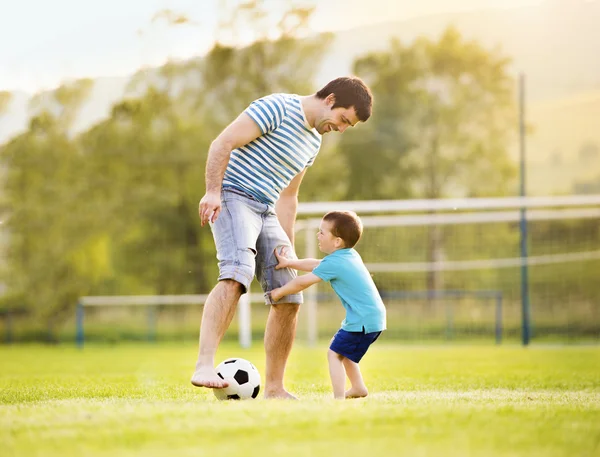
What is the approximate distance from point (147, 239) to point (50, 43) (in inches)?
216

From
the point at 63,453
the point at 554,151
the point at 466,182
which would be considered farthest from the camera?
the point at 554,151

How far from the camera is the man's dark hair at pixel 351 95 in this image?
5109 millimetres

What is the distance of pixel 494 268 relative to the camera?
2241cm

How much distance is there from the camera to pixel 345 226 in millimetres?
5020

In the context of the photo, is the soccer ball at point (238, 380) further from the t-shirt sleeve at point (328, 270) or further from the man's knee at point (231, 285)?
the t-shirt sleeve at point (328, 270)

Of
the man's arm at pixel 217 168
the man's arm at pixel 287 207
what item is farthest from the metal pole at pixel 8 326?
the man's arm at pixel 217 168

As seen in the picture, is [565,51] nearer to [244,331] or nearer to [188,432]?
[244,331]

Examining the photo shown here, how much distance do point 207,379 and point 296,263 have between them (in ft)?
2.57

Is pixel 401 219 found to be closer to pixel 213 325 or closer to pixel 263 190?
pixel 263 190

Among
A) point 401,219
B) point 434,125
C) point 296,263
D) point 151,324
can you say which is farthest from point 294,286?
point 434,125

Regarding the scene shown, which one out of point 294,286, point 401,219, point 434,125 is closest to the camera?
point 294,286

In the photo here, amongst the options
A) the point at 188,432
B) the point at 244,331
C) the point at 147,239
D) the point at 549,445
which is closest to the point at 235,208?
the point at 188,432

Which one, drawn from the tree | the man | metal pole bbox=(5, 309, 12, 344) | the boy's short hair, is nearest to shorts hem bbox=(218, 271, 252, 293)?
the man

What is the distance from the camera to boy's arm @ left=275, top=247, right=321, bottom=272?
5.18m
